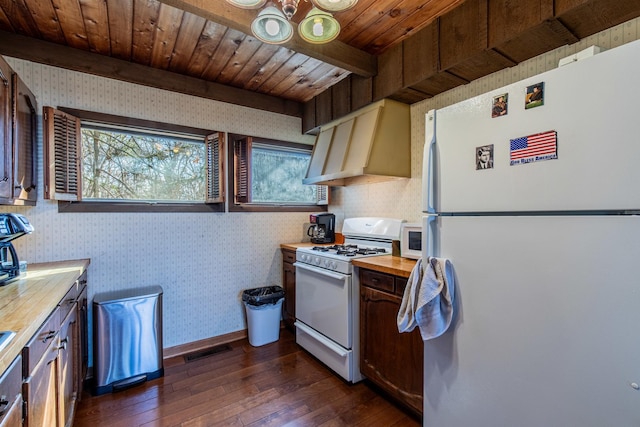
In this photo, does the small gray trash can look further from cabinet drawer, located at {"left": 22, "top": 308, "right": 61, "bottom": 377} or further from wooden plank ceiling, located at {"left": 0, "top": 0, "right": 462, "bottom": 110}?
wooden plank ceiling, located at {"left": 0, "top": 0, "right": 462, "bottom": 110}

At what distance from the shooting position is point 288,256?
321cm

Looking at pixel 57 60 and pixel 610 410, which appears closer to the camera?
pixel 610 410

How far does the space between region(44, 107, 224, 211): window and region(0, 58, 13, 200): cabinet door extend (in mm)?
430

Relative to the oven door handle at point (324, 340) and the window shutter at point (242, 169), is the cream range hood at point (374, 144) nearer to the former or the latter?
the window shutter at point (242, 169)

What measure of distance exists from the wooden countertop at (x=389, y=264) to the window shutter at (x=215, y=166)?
1.51 meters

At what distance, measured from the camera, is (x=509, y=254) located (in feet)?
4.09

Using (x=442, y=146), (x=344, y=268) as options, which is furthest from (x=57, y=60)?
(x=442, y=146)

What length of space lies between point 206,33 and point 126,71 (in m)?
0.88

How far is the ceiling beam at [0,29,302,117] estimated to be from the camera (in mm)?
2141

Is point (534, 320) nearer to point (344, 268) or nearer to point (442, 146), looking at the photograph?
point (442, 146)

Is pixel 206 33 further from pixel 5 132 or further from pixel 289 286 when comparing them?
pixel 289 286

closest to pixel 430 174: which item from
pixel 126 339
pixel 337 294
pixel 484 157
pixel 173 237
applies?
pixel 484 157

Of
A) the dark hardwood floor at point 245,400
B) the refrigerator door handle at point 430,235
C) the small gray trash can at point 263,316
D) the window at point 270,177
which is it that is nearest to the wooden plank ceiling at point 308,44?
the window at point 270,177

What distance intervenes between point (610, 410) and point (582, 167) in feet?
2.68
